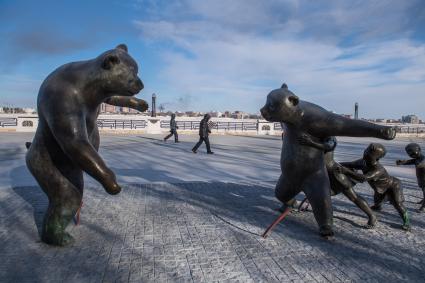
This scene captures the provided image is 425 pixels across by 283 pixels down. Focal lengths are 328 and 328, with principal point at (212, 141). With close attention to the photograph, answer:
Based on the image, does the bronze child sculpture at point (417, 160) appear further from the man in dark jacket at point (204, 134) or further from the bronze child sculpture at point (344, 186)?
the man in dark jacket at point (204, 134)

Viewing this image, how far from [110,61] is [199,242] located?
7.12ft

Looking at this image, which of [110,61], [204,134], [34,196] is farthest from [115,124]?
[110,61]

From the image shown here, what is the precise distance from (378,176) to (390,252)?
4.06 ft

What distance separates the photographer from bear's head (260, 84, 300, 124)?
386cm

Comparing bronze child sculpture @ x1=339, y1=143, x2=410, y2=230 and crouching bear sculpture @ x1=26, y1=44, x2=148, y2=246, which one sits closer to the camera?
crouching bear sculpture @ x1=26, y1=44, x2=148, y2=246

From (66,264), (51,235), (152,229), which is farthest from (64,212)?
(152,229)

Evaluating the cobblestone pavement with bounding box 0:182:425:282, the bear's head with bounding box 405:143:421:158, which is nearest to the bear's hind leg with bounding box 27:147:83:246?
the cobblestone pavement with bounding box 0:182:425:282

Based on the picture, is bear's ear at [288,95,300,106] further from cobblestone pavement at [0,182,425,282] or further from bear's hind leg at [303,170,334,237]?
cobblestone pavement at [0,182,425,282]

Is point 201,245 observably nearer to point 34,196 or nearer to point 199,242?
point 199,242

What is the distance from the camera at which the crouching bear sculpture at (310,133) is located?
385 centimetres

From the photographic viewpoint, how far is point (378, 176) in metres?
4.51

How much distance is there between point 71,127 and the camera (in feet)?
9.87

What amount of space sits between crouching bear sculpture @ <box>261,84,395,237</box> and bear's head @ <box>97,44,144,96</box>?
158cm

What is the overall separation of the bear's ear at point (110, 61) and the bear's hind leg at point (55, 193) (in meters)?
1.14
